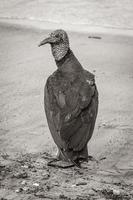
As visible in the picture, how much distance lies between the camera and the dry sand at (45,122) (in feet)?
16.1

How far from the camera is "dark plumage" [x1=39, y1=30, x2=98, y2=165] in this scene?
4988 millimetres

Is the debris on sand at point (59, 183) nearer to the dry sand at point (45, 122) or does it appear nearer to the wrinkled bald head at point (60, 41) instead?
the dry sand at point (45, 122)

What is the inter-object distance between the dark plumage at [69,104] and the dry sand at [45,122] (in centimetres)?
35

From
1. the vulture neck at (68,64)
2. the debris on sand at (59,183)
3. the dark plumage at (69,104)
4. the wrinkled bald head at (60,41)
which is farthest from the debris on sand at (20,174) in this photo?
the wrinkled bald head at (60,41)

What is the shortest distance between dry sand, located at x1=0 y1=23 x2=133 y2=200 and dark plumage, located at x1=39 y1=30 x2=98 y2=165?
354 millimetres

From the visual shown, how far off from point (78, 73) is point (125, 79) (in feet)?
12.8

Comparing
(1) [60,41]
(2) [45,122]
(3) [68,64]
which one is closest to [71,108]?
(3) [68,64]

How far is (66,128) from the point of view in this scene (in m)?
4.97

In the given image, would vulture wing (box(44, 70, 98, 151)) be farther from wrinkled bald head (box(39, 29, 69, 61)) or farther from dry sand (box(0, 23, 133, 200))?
dry sand (box(0, 23, 133, 200))

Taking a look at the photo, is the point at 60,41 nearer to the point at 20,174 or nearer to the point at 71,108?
the point at 71,108

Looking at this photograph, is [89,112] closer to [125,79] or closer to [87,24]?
[125,79]

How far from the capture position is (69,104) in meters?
4.99

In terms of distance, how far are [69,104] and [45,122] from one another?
8.00 ft

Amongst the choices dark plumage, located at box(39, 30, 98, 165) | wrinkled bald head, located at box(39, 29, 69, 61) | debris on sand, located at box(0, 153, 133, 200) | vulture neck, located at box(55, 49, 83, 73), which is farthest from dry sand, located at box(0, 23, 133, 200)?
wrinkled bald head, located at box(39, 29, 69, 61)
